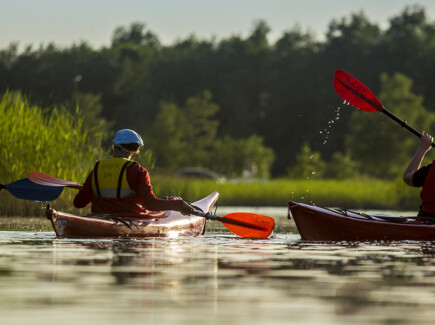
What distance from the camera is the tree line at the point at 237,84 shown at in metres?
60.8

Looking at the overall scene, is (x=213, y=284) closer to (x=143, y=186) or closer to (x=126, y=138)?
(x=143, y=186)

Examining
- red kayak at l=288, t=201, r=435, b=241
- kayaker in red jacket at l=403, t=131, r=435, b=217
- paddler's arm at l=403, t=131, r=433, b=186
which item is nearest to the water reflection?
red kayak at l=288, t=201, r=435, b=241

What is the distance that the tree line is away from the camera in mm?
60812

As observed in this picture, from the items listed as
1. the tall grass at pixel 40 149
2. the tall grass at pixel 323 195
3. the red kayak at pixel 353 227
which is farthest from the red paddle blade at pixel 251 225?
the tall grass at pixel 323 195

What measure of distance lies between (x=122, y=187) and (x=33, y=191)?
71.9 inches

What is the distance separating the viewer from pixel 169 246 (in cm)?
1028

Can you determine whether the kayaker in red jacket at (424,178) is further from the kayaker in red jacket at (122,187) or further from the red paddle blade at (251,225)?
the kayaker in red jacket at (122,187)

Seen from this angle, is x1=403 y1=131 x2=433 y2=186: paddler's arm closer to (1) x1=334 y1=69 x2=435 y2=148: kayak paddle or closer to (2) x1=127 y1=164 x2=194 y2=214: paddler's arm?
(1) x1=334 y1=69 x2=435 y2=148: kayak paddle

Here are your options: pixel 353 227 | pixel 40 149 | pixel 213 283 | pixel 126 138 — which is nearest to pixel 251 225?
pixel 353 227

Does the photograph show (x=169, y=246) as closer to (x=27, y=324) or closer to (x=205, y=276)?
(x=205, y=276)

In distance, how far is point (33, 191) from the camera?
38.9ft

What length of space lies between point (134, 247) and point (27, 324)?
4912 mm

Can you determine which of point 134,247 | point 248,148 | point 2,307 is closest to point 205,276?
point 2,307

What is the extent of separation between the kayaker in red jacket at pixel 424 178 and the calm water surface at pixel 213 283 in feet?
2.36
